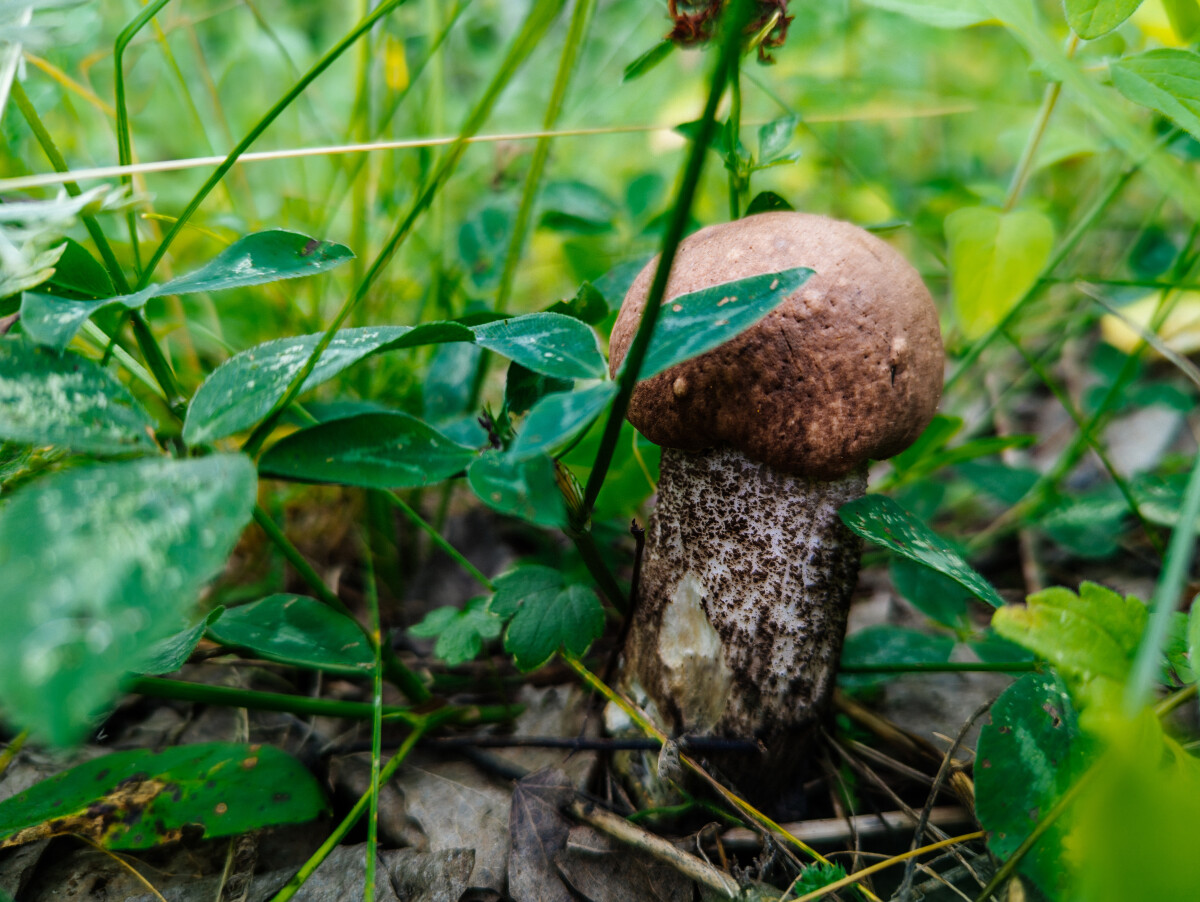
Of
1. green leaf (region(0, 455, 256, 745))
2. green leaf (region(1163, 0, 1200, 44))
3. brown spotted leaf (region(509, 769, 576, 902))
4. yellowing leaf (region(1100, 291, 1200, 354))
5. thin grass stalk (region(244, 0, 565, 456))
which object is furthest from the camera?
yellowing leaf (region(1100, 291, 1200, 354))

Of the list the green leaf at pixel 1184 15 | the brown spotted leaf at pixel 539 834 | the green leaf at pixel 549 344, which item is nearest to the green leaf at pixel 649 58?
the green leaf at pixel 549 344

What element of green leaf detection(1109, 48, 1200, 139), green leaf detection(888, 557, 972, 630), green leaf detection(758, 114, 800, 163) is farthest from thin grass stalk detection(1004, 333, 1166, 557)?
green leaf detection(758, 114, 800, 163)

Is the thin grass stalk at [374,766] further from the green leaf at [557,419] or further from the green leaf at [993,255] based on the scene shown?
the green leaf at [993,255]

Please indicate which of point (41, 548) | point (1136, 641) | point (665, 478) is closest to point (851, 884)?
point (1136, 641)

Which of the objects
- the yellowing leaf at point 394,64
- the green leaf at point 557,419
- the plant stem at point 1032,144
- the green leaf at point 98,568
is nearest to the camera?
the green leaf at point 98,568

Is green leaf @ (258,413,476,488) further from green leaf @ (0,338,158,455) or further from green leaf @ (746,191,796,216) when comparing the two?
green leaf @ (746,191,796,216)

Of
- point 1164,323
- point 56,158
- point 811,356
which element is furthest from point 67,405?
point 1164,323

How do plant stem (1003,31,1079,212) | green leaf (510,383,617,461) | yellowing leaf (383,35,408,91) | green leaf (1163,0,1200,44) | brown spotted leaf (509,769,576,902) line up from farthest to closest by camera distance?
yellowing leaf (383,35,408,91), plant stem (1003,31,1079,212), green leaf (1163,0,1200,44), brown spotted leaf (509,769,576,902), green leaf (510,383,617,461)
